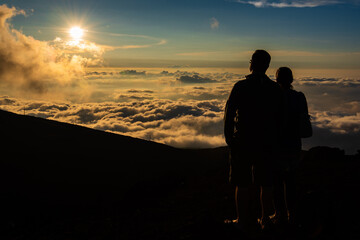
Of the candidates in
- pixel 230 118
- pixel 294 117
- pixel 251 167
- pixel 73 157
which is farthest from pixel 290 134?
pixel 73 157

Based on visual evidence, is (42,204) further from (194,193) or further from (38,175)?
(194,193)

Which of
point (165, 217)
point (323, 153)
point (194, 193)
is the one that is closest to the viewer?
point (165, 217)

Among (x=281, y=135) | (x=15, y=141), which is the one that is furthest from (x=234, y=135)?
(x=15, y=141)

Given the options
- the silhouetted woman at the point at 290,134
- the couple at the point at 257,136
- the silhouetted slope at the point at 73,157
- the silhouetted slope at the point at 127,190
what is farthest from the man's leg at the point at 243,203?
the silhouetted slope at the point at 73,157

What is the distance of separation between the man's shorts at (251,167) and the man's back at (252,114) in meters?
0.09

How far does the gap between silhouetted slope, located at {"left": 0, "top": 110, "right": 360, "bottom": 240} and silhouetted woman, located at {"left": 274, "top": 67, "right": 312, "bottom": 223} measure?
26cm

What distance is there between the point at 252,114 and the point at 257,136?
9.4 inches

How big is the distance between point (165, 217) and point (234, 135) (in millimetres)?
2703

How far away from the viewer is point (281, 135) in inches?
141

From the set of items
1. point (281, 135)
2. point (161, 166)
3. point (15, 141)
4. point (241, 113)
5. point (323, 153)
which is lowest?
point (161, 166)

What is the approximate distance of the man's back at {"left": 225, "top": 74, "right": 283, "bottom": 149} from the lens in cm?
338

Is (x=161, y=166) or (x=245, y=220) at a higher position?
(x=245, y=220)

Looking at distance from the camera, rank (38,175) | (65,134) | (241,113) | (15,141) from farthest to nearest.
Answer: (65,134)
(15,141)
(38,175)
(241,113)

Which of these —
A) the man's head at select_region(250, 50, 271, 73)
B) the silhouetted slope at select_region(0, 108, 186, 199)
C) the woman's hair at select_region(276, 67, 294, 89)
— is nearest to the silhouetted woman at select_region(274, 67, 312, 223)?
the woman's hair at select_region(276, 67, 294, 89)
